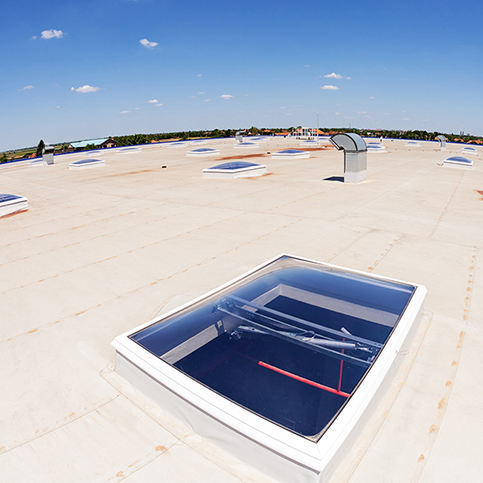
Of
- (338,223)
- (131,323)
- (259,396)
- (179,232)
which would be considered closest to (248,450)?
(259,396)

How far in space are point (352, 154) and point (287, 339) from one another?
54.9 feet

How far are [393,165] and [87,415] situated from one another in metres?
30.1

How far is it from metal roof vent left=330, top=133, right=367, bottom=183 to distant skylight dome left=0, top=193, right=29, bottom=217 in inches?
619

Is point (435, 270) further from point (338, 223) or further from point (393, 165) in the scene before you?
point (393, 165)

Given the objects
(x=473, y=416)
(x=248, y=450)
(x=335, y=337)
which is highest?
(x=335, y=337)

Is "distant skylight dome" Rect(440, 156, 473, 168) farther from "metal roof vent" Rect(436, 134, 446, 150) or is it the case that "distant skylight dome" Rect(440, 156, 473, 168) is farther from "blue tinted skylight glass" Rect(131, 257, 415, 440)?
"blue tinted skylight glass" Rect(131, 257, 415, 440)

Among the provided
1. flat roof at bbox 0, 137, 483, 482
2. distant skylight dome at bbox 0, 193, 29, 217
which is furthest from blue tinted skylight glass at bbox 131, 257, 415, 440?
distant skylight dome at bbox 0, 193, 29, 217

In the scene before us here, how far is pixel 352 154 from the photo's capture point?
748 inches

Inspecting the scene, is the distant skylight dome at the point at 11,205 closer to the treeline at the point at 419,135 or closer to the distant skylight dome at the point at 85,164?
the distant skylight dome at the point at 85,164

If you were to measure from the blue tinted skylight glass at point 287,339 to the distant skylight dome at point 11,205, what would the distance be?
1290cm

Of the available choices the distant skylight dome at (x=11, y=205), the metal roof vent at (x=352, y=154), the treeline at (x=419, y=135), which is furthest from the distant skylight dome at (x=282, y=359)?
the treeline at (x=419, y=135)

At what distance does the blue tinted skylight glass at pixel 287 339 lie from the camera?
358 centimetres

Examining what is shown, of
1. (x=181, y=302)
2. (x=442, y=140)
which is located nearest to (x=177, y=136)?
(x=442, y=140)

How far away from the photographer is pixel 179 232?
11.2 meters
